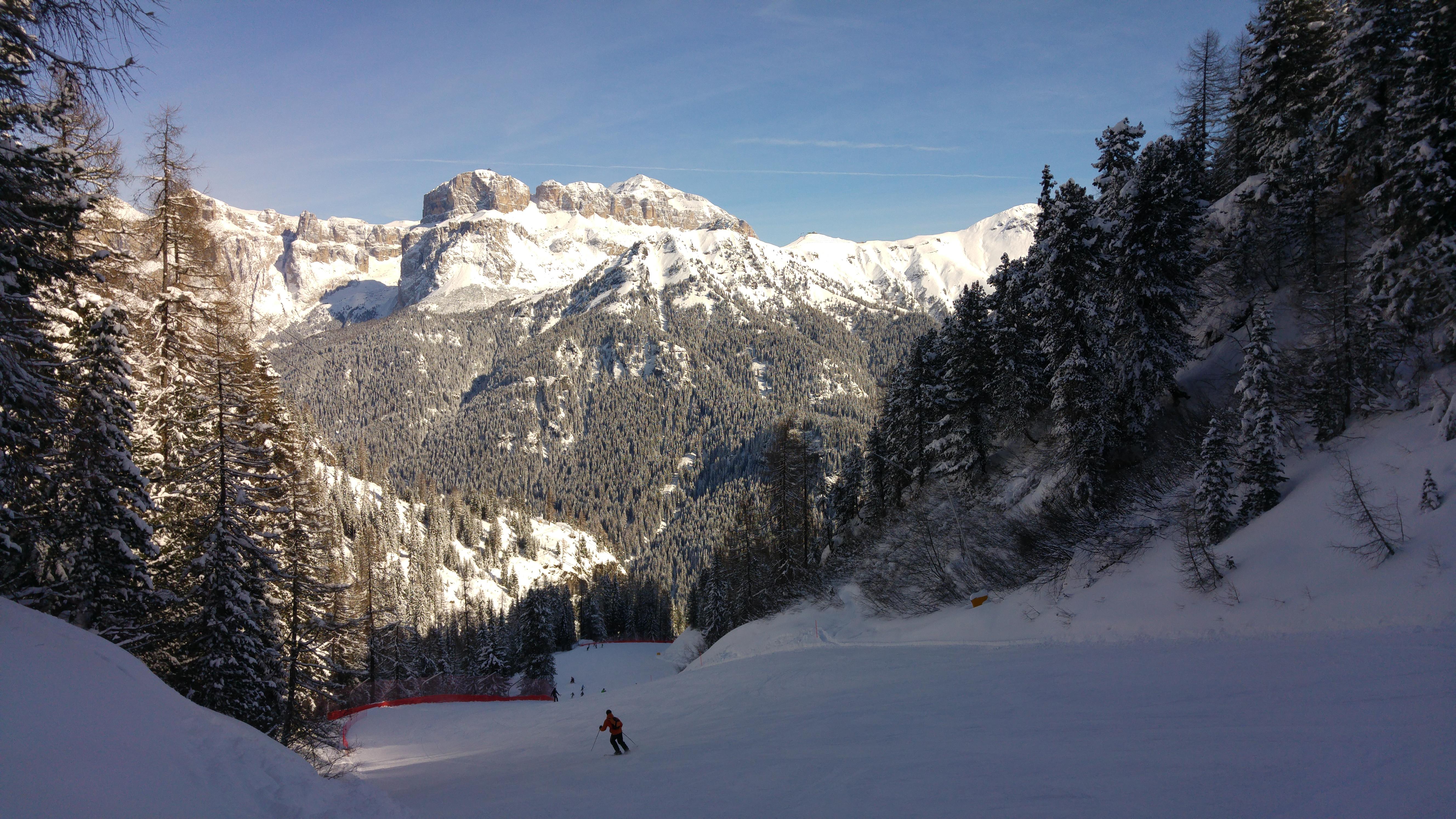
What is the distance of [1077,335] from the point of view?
2612cm

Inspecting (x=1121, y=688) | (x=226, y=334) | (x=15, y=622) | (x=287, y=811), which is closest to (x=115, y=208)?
(x=226, y=334)

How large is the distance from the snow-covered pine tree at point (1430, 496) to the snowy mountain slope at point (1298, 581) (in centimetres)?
16

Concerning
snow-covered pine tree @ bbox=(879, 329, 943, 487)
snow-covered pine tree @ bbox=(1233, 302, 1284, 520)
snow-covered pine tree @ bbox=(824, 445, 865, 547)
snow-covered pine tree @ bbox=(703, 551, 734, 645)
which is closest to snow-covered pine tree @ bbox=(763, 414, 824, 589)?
snow-covered pine tree @ bbox=(824, 445, 865, 547)

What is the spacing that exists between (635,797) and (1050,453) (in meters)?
27.5

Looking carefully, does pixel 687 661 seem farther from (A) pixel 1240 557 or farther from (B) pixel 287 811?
(B) pixel 287 811

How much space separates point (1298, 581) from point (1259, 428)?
4.99m

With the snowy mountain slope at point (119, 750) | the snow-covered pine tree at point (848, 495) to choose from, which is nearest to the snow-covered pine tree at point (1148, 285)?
the snowy mountain slope at point (119, 750)

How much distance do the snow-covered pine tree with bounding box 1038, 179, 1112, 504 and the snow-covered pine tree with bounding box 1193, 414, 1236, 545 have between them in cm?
464

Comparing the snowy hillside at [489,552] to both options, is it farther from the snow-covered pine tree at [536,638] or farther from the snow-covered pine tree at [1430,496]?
the snow-covered pine tree at [1430,496]

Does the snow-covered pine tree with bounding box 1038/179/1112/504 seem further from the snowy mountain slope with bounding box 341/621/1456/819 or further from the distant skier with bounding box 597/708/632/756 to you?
the distant skier with bounding box 597/708/632/756

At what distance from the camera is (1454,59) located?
60.2 feet

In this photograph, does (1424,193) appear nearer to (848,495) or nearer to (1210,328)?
(1210,328)

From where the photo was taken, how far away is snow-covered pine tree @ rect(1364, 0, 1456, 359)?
18141mm

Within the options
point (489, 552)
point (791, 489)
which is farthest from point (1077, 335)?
point (489, 552)
